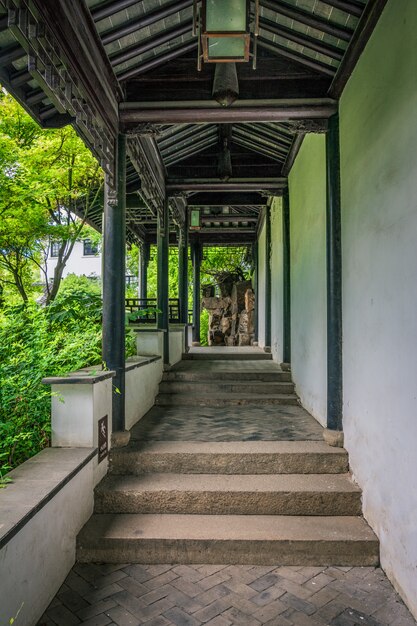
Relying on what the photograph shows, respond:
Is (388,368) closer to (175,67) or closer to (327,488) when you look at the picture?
(327,488)

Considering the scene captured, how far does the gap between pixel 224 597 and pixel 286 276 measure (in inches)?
173

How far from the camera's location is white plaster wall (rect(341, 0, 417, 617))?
7.00 ft

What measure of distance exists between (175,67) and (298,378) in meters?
3.66

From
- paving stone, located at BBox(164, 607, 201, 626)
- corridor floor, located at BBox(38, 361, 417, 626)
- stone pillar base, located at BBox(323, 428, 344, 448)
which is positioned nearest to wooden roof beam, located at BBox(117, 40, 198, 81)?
stone pillar base, located at BBox(323, 428, 344, 448)

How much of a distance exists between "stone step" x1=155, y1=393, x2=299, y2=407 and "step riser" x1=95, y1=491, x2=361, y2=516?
2.11 metres

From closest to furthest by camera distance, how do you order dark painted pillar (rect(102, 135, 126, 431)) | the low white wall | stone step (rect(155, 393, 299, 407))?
dark painted pillar (rect(102, 135, 126, 431)) < stone step (rect(155, 393, 299, 407)) < the low white wall

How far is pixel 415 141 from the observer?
6.82 ft

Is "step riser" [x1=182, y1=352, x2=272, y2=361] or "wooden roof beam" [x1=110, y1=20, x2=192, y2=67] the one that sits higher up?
"wooden roof beam" [x1=110, y1=20, x2=192, y2=67]

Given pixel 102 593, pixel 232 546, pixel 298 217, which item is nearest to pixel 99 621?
pixel 102 593

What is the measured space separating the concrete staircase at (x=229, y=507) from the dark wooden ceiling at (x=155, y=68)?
99.7 inches

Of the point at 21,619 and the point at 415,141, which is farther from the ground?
the point at 415,141

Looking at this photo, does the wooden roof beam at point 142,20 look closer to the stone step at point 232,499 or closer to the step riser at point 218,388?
the stone step at point 232,499

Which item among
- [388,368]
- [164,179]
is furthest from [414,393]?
[164,179]

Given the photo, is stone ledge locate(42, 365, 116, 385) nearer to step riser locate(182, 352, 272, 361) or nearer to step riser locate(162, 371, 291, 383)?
step riser locate(162, 371, 291, 383)
